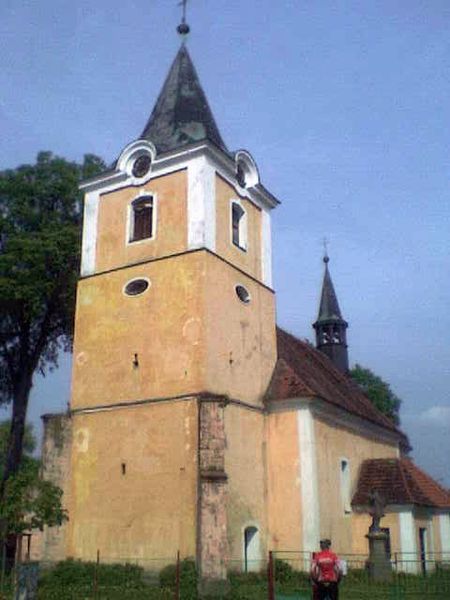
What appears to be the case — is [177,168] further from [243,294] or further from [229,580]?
[229,580]

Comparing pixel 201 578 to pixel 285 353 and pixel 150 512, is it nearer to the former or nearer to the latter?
pixel 150 512

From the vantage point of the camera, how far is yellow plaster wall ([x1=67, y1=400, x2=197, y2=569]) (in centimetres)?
1767

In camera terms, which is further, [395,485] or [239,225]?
[395,485]

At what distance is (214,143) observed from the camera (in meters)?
21.6

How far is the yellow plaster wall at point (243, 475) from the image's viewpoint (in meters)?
18.5

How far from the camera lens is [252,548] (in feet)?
63.2

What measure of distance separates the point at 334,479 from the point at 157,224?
32.9 ft

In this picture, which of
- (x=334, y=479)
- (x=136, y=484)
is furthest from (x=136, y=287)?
(x=334, y=479)

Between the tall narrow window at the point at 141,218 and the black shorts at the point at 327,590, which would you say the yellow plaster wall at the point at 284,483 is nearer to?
the tall narrow window at the point at 141,218

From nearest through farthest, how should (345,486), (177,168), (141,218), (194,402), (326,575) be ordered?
(326,575) < (194,402) < (177,168) < (141,218) < (345,486)

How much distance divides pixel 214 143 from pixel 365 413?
12.5 meters

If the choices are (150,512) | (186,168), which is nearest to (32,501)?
(150,512)

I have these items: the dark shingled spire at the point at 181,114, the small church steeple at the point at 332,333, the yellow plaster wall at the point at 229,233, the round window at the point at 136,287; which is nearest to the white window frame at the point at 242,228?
the yellow plaster wall at the point at 229,233

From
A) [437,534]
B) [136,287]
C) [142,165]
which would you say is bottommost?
[437,534]
